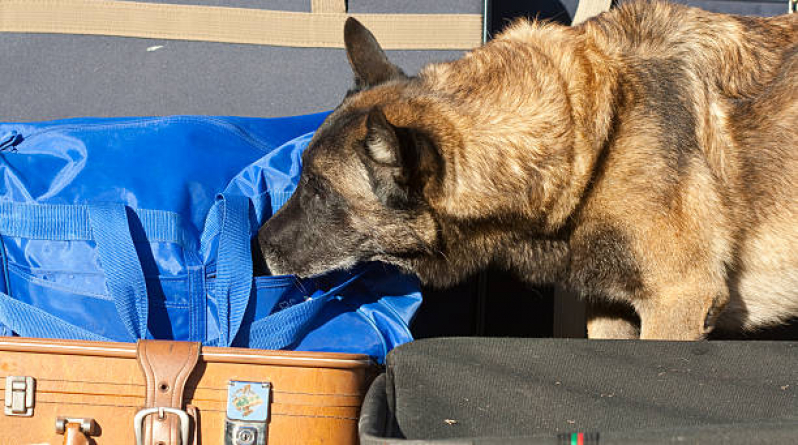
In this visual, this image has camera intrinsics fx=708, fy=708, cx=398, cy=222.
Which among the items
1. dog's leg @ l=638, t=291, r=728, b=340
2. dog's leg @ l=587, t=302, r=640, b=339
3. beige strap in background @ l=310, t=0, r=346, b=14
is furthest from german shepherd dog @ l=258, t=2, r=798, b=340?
beige strap in background @ l=310, t=0, r=346, b=14

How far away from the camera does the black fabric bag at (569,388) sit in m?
1.38

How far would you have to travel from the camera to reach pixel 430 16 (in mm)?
2602

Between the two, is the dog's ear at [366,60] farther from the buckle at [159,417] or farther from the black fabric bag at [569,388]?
the buckle at [159,417]

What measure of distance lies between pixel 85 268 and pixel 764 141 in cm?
184

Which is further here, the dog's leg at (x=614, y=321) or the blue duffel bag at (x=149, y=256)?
the dog's leg at (x=614, y=321)

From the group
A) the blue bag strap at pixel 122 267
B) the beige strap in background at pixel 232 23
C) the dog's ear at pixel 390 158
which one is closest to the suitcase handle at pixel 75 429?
the blue bag strap at pixel 122 267

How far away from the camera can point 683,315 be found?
1956 mm


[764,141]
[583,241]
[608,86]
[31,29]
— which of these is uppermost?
[31,29]

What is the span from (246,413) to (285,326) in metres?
0.23

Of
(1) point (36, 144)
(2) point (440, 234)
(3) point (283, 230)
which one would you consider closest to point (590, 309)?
(2) point (440, 234)

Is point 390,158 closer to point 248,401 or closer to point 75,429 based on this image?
point 248,401

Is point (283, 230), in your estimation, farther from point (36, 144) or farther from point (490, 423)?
point (490, 423)

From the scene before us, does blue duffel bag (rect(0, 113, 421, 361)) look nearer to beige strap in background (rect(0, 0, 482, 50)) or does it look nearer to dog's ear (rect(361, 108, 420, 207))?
dog's ear (rect(361, 108, 420, 207))

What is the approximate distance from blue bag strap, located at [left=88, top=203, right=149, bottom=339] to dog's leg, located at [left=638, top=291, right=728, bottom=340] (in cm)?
136
